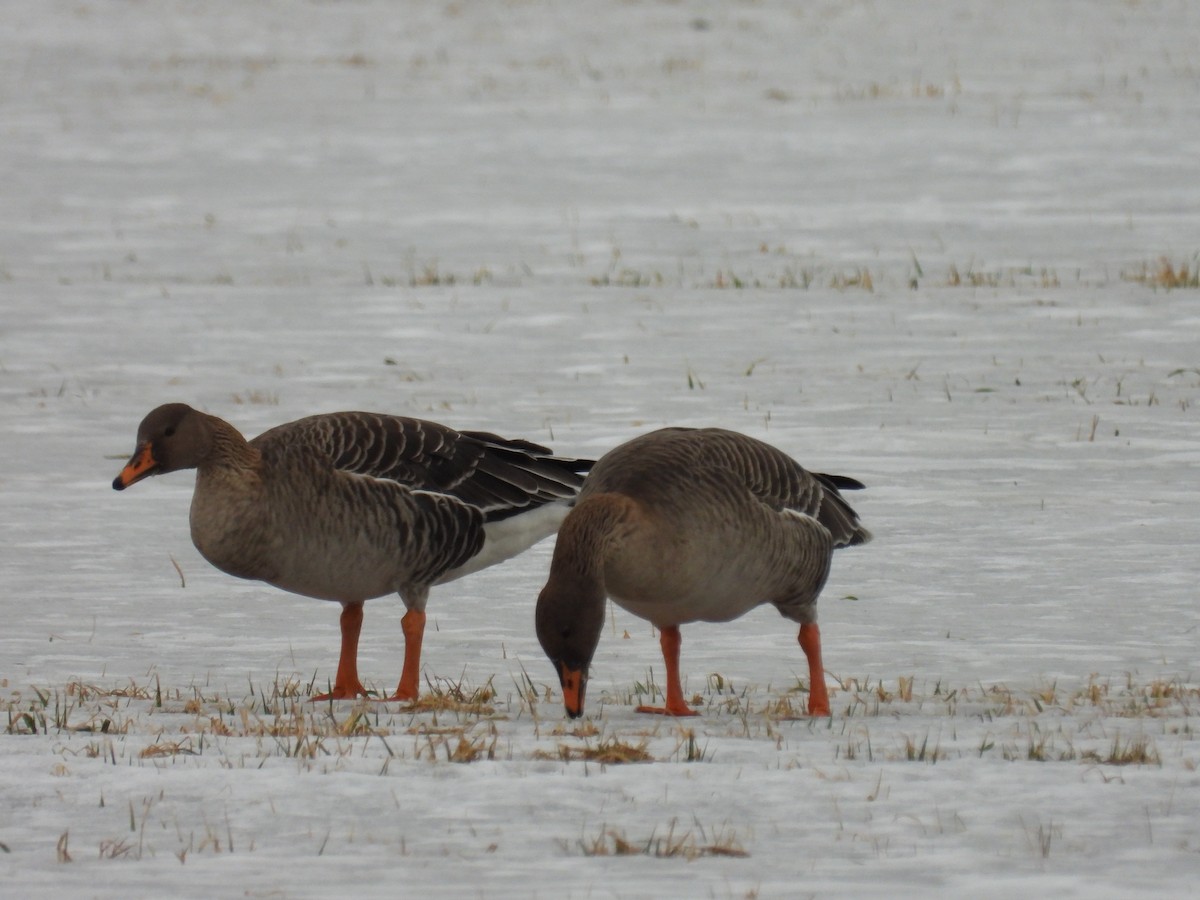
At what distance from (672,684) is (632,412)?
6.61 m

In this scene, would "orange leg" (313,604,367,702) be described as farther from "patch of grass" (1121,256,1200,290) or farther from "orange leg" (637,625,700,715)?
"patch of grass" (1121,256,1200,290)

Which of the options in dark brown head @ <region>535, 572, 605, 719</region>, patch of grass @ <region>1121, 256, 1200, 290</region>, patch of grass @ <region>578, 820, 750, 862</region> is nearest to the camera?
patch of grass @ <region>578, 820, 750, 862</region>

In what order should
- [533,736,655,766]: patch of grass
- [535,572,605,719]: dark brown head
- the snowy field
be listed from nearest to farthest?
the snowy field, [533,736,655,766]: patch of grass, [535,572,605,719]: dark brown head

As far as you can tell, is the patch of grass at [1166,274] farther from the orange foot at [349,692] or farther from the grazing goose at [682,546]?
the orange foot at [349,692]

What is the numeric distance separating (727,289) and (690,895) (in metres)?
14.0

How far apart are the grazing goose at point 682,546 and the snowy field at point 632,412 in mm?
295

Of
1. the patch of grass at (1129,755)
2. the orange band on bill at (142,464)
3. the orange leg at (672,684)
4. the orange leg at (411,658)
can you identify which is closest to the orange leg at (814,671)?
the orange leg at (672,684)

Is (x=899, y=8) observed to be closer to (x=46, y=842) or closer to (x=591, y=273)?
(x=591, y=273)

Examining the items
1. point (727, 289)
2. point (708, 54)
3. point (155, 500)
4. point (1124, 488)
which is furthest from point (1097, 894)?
point (708, 54)

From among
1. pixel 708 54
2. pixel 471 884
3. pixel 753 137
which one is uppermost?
pixel 708 54

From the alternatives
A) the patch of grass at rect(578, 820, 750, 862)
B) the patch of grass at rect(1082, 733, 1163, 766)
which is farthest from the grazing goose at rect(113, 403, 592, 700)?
the patch of grass at rect(1082, 733, 1163, 766)

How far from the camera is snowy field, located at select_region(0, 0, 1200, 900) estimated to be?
471 centimetres

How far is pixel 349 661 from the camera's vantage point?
7.32 m

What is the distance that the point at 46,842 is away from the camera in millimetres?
4562
